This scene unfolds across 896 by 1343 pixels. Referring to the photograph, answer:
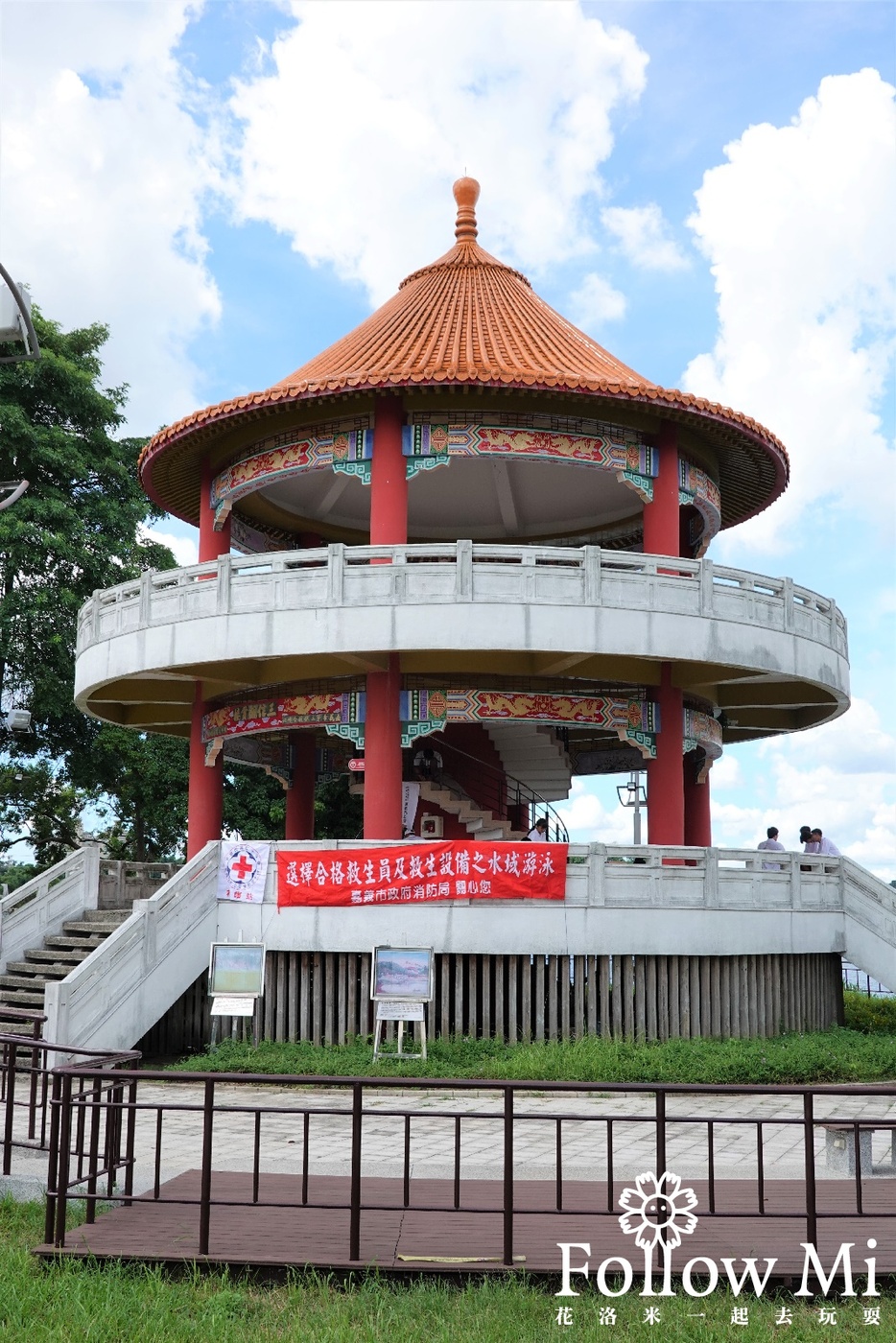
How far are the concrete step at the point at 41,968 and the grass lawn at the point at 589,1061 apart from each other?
2529 millimetres

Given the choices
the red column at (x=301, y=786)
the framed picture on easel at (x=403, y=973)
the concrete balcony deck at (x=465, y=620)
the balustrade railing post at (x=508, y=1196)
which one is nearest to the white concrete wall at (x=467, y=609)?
the concrete balcony deck at (x=465, y=620)

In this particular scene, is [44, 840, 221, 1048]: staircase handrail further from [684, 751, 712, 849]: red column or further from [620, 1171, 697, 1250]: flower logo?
[684, 751, 712, 849]: red column

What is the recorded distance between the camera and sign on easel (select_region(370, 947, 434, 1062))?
16.8 meters

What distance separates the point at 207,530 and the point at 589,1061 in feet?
39.1

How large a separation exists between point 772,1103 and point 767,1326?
329 inches

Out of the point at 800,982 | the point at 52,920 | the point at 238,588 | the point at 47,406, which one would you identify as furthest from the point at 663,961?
the point at 47,406

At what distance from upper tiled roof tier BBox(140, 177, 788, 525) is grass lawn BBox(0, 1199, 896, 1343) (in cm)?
1404

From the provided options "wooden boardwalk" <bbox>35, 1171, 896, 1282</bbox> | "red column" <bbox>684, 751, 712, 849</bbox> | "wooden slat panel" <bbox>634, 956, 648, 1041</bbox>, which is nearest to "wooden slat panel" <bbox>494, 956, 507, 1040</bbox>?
"wooden slat panel" <bbox>634, 956, 648, 1041</bbox>

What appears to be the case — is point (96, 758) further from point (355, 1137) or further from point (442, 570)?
point (355, 1137)

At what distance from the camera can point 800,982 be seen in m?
20.7

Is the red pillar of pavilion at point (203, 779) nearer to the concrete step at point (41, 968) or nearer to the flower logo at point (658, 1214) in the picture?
the concrete step at point (41, 968)

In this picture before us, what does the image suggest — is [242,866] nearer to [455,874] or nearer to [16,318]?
[455,874]

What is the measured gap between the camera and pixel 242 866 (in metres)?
19.2

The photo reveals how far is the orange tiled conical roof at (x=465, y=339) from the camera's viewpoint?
20.0 meters
